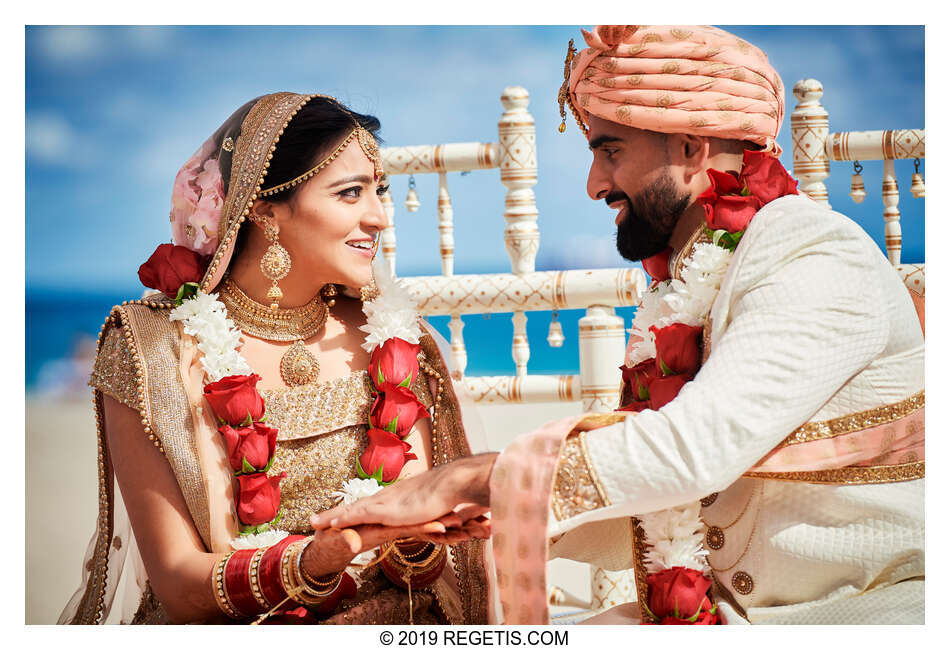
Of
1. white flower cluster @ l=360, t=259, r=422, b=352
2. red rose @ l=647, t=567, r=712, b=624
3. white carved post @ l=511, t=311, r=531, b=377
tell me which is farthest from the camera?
white carved post @ l=511, t=311, r=531, b=377

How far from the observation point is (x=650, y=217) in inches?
97.4

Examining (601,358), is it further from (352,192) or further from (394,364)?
(352,192)

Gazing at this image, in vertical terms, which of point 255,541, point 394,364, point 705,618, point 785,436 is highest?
point 394,364

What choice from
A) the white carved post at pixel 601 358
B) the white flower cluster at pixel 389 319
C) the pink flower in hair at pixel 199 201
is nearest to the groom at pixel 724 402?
the white flower cluster at pixel 389 319

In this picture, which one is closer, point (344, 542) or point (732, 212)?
point (344, 542)

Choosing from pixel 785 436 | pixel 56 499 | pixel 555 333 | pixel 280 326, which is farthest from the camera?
pixel 555 333

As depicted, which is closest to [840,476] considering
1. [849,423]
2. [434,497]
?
[849,423]

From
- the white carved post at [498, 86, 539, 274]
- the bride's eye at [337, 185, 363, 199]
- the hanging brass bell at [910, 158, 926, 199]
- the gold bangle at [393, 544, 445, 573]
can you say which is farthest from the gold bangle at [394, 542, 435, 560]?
the white carved post at [498, 86, 539, 274]

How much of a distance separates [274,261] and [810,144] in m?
2.30

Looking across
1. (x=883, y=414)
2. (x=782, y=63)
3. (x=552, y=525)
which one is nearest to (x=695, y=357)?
(x=883, y=414)

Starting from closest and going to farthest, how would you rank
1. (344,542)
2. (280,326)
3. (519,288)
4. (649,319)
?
(344,542)
(649,319)
(280,326)
(519,288)

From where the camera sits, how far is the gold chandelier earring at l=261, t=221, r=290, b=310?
2547mm

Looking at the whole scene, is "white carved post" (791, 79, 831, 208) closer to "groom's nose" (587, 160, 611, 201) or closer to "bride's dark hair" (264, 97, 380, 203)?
"groom's nose" (587, 160, 611, 201)
